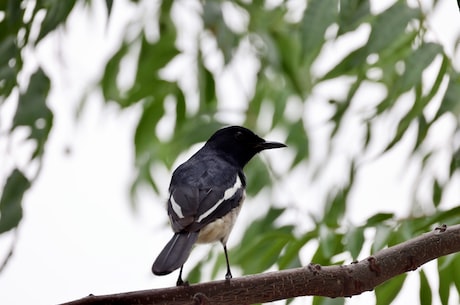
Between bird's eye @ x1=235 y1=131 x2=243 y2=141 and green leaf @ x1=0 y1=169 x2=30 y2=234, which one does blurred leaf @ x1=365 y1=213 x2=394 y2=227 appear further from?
green leaf @ x1=0 y1=169 x2=30 y2=234

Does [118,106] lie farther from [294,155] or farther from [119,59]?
[294,155]

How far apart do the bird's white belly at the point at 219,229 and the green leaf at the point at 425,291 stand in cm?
58

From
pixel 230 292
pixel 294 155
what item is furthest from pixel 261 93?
pixel 230 292

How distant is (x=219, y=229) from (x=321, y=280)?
53cm

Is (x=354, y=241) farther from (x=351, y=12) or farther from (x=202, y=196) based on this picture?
(x=351, y=12)

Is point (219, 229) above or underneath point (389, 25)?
underneath

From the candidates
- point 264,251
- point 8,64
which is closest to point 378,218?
point 264,251

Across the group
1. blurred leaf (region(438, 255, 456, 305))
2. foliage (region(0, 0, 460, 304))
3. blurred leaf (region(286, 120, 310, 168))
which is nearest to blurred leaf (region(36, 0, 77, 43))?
foliage (region(0, 0, 460, 304))

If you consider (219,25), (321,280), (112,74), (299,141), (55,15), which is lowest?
(321,280)

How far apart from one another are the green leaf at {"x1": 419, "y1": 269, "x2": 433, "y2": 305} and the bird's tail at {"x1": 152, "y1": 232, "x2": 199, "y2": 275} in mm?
708

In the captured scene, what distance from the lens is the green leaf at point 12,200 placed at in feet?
9.30

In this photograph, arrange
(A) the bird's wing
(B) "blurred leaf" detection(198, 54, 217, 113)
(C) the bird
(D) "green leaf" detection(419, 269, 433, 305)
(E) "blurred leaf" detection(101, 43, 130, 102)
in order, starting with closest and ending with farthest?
(C) the bird, (A) the bird's wing, (D) "green leaf" detection(419, 269, 433, 305), (B) "blurred leaf" detection(198, 54, 217, 113), (E) "blurred leaf" detection(101, 43, 130, 102)

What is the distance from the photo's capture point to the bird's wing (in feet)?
8.75

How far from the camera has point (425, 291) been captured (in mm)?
2834
